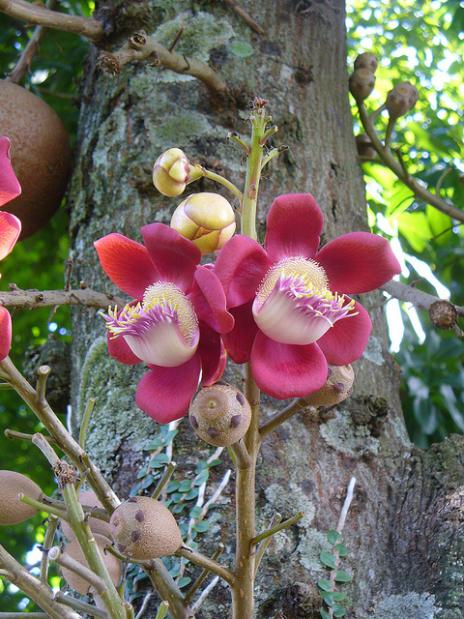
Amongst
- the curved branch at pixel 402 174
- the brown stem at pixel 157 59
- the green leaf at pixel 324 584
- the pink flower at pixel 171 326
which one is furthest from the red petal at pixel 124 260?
the curved branch at pixel 402 174

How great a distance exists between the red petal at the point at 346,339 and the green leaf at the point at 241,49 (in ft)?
3.35

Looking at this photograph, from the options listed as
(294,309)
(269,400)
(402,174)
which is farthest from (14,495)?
(402,174)

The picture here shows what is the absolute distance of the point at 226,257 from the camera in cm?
75

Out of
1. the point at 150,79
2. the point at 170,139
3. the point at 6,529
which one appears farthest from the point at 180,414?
the point at 6,529

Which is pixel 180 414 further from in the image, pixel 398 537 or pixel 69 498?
pixel 398 537

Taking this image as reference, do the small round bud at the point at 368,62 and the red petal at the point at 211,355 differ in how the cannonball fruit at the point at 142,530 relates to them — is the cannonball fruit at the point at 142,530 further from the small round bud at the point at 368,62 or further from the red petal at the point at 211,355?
the small round bud at the point at 368,62

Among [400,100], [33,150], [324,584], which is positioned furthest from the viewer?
[400,100]

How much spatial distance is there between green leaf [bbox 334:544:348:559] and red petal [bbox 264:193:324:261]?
0.50 meters

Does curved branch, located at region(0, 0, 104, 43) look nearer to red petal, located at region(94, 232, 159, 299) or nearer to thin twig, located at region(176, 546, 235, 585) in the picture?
red petal, located at region(94, 232, 159, 299)

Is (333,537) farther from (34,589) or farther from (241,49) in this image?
(241,49)

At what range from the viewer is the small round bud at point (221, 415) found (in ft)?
2.27

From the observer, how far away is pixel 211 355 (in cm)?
79

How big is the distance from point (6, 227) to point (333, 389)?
1.11 feet

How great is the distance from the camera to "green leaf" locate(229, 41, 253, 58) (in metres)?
1.71
